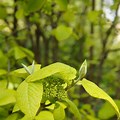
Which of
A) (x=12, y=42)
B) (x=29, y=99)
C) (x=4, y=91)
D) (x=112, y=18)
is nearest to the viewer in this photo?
(x=29, y=99)

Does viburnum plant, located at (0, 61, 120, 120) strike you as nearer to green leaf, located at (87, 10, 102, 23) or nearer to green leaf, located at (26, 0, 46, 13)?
green leaf, located at (26, 0, 46, 13)

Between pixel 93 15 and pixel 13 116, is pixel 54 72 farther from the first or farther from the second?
pixel 93 15

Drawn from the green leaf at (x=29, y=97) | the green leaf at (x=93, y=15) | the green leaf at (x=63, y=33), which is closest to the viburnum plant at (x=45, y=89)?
the green leaf at (x=29, y=97)

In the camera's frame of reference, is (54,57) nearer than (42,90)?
No

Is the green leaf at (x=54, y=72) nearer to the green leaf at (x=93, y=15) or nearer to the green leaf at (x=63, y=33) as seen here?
the green leaf at (x=63, y=33)

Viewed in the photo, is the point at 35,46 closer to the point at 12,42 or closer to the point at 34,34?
the point at 34,34

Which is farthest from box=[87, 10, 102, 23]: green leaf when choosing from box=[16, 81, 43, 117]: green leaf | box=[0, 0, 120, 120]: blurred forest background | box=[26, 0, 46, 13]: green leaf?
box=[16, 81, 43, 117]: green leaf

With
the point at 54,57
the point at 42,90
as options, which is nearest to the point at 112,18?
the point at 54,57
